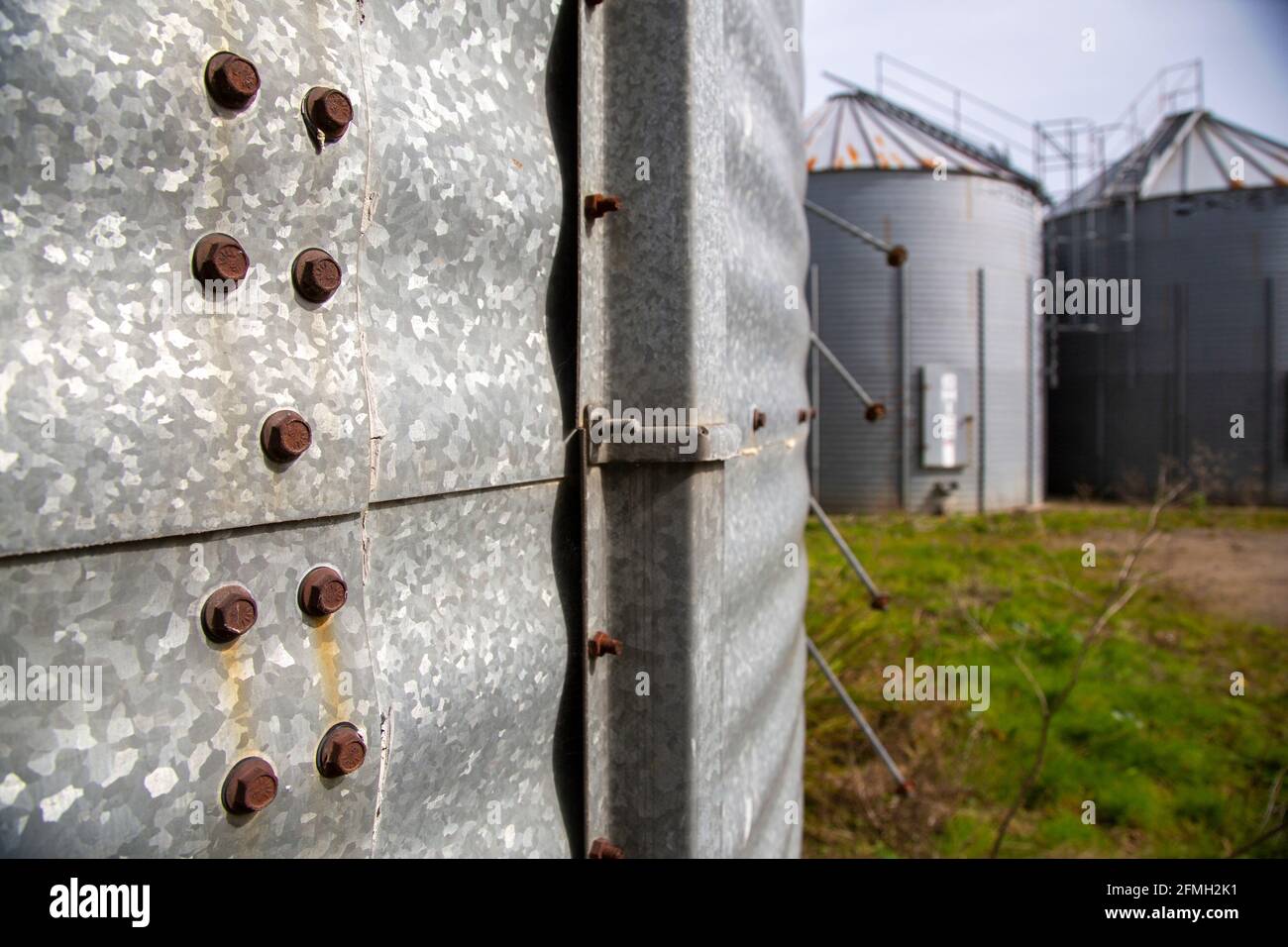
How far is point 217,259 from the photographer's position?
74 cm

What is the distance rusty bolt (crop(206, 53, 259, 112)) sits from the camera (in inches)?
29.0

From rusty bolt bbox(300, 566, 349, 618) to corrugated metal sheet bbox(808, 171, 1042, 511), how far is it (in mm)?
11761

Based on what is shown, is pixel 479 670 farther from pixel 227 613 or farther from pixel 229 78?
pixel 229 78

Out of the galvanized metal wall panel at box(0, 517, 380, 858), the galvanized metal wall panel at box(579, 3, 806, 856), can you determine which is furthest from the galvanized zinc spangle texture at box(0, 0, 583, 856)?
the galvanized metal wall panel at box(579, 3, 806, 856)

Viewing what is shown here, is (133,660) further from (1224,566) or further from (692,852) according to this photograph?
(1224,566)

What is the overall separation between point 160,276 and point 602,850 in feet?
3.17

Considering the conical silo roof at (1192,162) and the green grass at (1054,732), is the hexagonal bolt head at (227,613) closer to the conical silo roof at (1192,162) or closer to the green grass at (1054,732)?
the green grass at (1054,732)

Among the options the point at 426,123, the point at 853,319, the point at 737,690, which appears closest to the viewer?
the point at 426,123

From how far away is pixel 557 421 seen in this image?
1.21 metres

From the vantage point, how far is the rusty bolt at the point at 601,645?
1268mm

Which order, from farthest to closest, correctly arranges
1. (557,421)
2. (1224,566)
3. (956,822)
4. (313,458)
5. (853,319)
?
(853,319), (1224,566), (956,822), (557,421), (313,458)

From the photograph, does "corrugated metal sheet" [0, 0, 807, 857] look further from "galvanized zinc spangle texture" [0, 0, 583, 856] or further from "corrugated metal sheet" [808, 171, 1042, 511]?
"corrugated metal sheet" [808, 171, 1042, 511]
